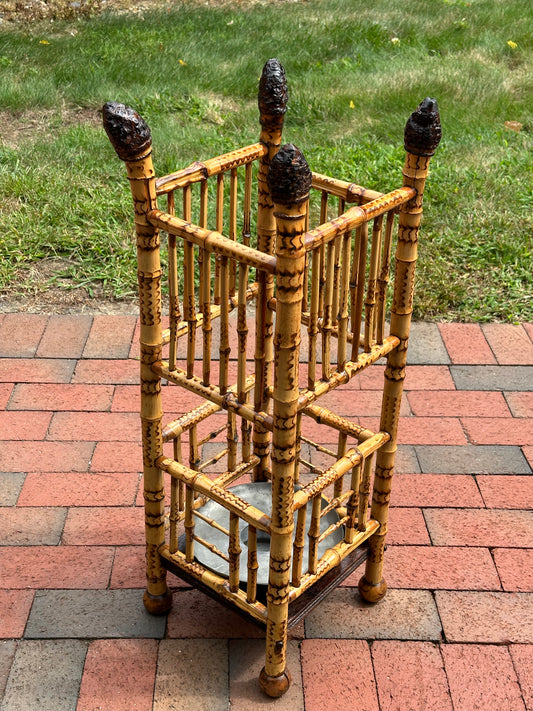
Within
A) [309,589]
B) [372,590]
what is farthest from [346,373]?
[372,590]

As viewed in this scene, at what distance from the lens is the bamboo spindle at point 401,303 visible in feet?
6.31

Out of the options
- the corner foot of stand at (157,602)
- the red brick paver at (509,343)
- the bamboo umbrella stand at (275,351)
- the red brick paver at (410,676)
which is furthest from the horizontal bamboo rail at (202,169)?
the red brick paver at (509,343)

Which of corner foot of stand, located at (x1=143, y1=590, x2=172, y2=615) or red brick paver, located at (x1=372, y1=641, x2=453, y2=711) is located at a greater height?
corner foot of stand, located at (x1=143, y1=590, x2=172, y2=615)

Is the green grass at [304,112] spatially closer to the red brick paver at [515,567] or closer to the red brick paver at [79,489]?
the red brick paver at [79,489]

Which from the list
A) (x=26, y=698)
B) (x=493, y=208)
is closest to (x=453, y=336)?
(x=493, y=208)

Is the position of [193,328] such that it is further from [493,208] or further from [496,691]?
[493,208]

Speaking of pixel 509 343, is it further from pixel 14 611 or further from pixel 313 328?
pixel 14 611

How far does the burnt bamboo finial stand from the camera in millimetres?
2127

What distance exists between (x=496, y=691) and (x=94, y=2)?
22.1 feet

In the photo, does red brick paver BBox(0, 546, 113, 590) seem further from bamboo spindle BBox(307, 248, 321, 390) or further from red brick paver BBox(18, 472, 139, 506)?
bamboo spindle BBox(307, 248, 321, 390)

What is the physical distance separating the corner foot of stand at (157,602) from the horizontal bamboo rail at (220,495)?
47 cm

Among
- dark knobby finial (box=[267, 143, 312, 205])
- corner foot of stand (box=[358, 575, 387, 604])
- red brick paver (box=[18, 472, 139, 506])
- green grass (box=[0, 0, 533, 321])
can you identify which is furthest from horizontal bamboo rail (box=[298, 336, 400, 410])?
green grass (box=[0, 0, 533, 321])

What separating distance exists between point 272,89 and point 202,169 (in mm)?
262

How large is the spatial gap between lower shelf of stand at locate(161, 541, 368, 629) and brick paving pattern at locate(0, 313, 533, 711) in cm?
22
